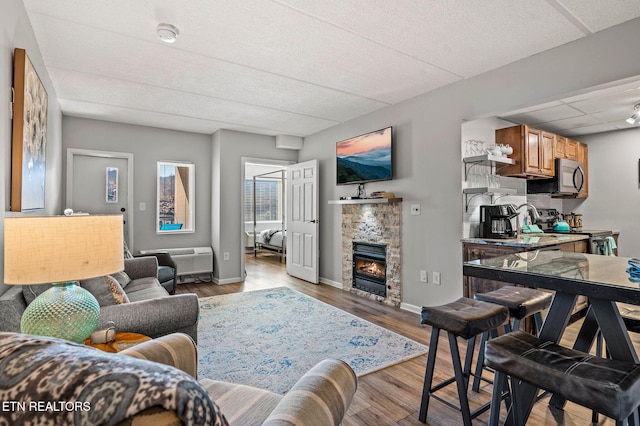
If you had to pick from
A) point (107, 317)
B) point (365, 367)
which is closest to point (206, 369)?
point (107, 317)

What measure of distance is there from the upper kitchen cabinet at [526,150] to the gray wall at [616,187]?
1565 millimetres

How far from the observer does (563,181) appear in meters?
4.44

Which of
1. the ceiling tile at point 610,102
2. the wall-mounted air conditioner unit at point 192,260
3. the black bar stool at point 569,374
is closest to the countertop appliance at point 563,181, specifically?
the ceiling tile at point 610,102

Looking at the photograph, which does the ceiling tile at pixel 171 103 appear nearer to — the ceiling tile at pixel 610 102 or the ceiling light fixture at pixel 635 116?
the ceiling tile at pixel 610 102

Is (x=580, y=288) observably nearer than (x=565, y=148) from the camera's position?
Yes

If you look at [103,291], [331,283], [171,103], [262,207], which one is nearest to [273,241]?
[262,207]

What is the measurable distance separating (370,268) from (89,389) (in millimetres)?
4169

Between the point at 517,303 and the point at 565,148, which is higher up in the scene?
the point at 565,148

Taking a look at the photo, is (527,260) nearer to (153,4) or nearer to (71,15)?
(153,4)

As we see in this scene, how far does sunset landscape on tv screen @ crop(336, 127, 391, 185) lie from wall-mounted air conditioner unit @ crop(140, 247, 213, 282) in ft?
8.04

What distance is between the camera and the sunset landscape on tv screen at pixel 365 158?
417 cm

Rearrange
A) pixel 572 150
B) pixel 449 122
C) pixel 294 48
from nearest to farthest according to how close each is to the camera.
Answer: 1. pixel 294 48
2. pixel 449 122
3. pixel 572 150

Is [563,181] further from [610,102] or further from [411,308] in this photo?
[411,308]

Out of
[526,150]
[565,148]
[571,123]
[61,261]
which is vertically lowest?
[61,261]
